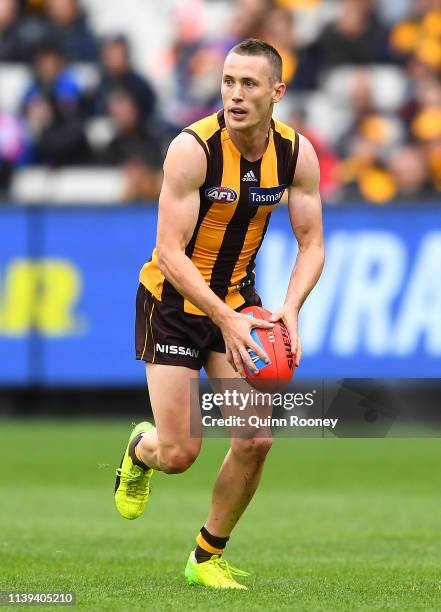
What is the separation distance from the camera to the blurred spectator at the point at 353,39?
640 inches

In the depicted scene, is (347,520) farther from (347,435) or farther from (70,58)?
(70,58)

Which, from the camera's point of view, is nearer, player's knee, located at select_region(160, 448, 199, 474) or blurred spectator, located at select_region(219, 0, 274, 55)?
player's knee, located at select_region(160, 448, 199, 474)

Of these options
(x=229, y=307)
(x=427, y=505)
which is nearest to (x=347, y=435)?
(x=229, y=307)

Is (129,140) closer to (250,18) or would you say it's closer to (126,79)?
(126,79)

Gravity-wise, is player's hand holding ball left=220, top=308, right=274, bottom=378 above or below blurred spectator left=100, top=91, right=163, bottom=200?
above

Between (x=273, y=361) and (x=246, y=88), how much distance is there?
1.27 metres

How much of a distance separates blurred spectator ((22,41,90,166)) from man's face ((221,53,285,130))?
935 centimetres

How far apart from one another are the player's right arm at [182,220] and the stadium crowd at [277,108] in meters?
8.26

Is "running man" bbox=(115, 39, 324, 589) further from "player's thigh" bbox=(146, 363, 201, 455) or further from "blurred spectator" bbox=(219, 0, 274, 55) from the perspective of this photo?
"blurred spectator" bbox=(219, 0, 274, 55)

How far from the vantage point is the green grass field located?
256 inches

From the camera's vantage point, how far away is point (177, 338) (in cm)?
693

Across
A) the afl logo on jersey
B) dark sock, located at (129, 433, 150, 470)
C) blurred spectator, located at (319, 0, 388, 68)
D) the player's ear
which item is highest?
the player's ear

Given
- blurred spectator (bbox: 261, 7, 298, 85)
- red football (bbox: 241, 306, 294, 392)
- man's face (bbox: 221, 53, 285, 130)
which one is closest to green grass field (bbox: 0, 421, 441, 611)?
red football (bbox: 241, 306, 294, 392)

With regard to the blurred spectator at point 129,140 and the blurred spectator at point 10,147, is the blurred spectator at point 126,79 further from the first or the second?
the blurred spectator at point 10,147
